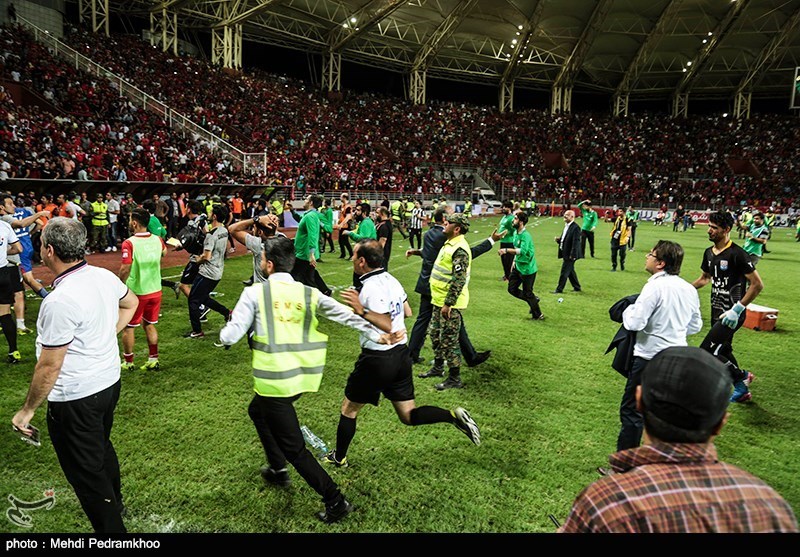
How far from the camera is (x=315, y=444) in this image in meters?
4.81

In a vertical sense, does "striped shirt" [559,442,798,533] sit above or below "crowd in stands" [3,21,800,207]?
below

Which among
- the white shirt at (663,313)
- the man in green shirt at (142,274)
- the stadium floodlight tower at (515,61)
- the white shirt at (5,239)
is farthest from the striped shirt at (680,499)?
the stadium floodlight tower at (515,61)

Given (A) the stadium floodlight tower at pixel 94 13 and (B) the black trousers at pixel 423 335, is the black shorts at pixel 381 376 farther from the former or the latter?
(A) the stadium floodlight tower at pixel 94 13

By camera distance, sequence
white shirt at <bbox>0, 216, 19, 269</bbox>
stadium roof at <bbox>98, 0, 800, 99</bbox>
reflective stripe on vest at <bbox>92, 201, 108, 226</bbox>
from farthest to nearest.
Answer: stadium roof at <bbox>98, 0, 800, 99</bbox> → reflective stripe on vest at <bbox>92, 201, 108, 226</bbox> → white shirt at <bbox>0, 216, 19, 269</bbox>

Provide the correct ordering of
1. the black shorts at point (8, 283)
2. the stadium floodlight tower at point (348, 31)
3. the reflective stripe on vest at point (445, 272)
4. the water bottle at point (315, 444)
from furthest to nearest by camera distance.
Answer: the stadium floodlight tower at point (348, 31)
the black shorts at point (8, 283)
the reflective stripe on vest at point (445, 272)
the water bottle at point (315, 444)

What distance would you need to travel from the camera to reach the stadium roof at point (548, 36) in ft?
128

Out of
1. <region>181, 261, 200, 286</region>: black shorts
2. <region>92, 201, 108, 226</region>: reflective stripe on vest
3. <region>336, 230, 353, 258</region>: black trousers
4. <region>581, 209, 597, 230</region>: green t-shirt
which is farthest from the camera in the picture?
<region>336, 230, 353, 258</region>: black trousers

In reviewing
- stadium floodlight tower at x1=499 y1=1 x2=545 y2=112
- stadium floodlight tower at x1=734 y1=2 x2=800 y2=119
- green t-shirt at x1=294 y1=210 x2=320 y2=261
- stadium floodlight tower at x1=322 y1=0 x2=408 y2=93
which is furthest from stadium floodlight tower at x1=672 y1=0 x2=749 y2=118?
green t-shirt at x1=294 y1=210 x2=320 y2=261

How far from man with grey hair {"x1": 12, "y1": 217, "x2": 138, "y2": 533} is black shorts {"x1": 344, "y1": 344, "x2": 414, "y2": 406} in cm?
174

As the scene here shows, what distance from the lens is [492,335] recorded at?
8.67 m

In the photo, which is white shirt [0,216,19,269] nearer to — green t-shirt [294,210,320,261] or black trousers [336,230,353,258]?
green t-shirt [294,210,320,261]

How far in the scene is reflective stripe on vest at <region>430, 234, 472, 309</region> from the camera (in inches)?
239

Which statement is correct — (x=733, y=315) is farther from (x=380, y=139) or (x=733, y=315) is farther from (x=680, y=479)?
(x=380, y=139)

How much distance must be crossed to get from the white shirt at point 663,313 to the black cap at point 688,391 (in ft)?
8.39
